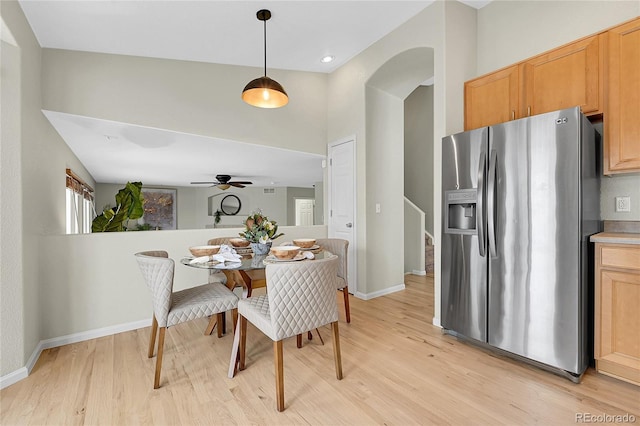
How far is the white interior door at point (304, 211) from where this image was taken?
21.5 feet

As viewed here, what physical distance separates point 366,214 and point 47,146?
129 inches

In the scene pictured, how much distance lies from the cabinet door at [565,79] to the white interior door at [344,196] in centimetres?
195

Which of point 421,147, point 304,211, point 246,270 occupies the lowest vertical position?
point 246,270

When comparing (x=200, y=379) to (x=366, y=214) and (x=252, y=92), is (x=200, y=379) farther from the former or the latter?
(x=366, y=214)

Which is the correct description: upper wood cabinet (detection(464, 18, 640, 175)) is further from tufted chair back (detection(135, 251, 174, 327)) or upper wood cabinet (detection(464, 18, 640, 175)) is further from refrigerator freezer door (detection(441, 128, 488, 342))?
tufted chair back (detection(135, 251, 174, 327))

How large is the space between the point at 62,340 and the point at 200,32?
2982mm

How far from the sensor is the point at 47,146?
2805 millimetres

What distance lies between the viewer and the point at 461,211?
2.54 metres

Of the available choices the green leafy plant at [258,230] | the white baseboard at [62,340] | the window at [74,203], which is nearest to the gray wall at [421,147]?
the green leafy plant at [258,230]

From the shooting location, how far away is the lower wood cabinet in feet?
6.06

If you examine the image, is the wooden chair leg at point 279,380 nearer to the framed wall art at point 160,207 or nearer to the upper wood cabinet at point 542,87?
the upper wood cabinet at point 542,87

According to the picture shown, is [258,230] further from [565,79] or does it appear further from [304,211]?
[304,211]

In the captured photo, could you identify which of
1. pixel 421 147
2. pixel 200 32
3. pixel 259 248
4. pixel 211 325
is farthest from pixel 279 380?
pixel 421 147

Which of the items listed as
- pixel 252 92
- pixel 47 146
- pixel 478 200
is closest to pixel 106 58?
pixel 47 146
